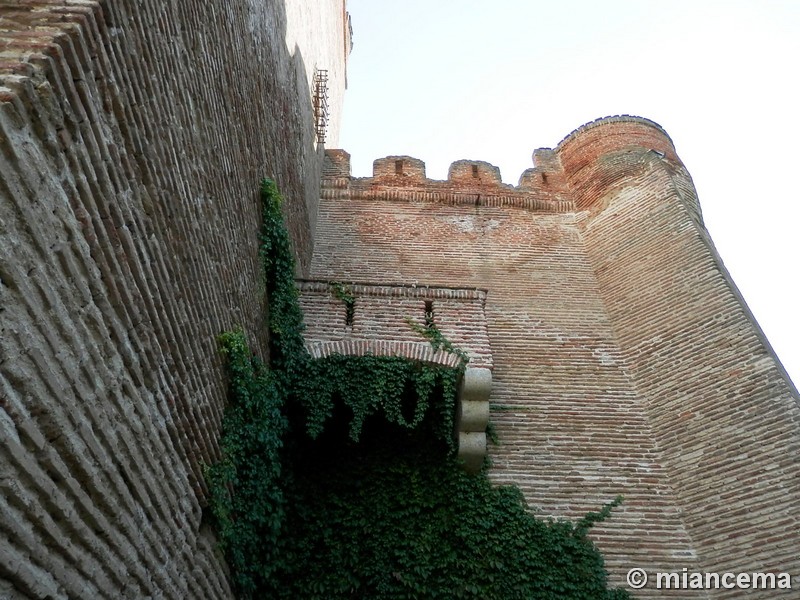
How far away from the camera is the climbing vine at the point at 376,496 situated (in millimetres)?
5305

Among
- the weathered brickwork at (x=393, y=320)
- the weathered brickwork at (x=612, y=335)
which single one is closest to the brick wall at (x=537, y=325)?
the weathered brickwork at (x=612, y=335)

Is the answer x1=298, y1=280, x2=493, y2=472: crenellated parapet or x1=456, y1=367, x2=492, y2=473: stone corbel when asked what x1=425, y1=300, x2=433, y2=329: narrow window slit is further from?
x1=456, y1=367, x2=492, y2=473: stone corbel

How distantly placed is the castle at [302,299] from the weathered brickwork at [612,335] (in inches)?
1.1

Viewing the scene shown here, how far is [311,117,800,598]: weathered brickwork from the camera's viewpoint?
230 inches

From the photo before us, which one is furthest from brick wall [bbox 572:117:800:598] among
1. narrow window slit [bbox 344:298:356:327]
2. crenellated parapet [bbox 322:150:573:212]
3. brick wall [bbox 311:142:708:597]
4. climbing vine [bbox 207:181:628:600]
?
narrow window slit [bbox 344:298:356:327]

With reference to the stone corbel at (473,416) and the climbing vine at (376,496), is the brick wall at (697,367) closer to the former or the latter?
the climbing vine at (376,496)

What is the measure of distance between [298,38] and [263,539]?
5.60m

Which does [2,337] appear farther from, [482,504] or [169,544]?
[482,504]

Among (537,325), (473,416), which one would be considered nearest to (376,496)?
(473,416)

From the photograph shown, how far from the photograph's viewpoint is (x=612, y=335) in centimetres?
787

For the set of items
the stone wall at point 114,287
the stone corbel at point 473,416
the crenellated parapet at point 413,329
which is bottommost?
the stone wall at point 114,287

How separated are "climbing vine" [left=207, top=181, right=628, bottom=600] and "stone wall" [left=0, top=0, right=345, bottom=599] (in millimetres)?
996

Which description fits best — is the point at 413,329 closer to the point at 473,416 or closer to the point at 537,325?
the point at 473,416

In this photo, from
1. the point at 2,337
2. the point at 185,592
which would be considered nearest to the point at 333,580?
the point at 185,592
